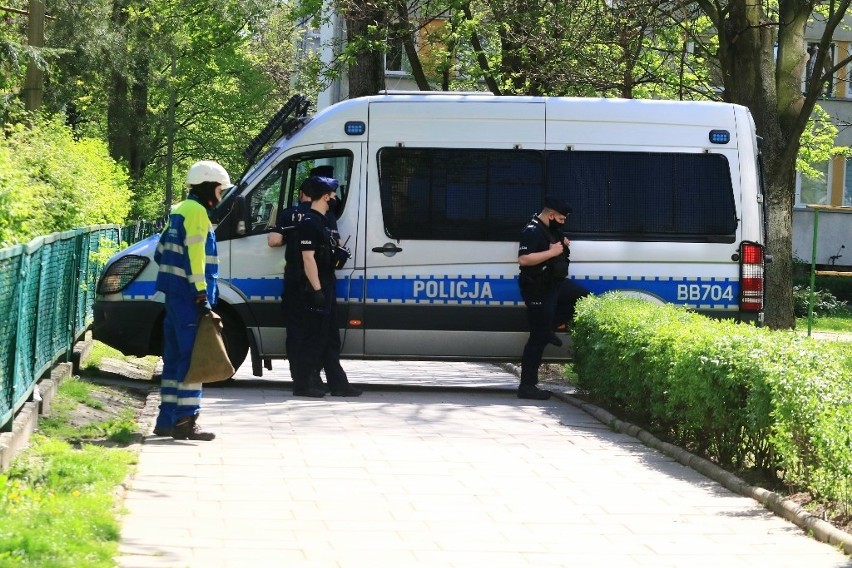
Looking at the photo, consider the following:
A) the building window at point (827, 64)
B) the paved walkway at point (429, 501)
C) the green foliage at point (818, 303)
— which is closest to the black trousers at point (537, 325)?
the paved walkway at point (429, 501)

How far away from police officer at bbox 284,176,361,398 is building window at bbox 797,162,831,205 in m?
34.6

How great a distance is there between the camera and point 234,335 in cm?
1347

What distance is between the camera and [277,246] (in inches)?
521

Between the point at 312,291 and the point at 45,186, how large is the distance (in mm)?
2722

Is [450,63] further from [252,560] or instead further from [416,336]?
[252,560]

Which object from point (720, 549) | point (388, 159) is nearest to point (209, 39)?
point (388, 159)

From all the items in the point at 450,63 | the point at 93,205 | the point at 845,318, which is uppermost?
the point at 450,63

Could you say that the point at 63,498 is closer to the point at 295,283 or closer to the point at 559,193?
the point at 295,283

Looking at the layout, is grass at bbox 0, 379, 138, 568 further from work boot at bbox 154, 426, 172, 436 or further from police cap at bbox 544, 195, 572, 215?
police cap at bbox 544, 195, 572, 215

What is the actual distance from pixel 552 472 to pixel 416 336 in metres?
4.70

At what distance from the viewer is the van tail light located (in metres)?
13.7

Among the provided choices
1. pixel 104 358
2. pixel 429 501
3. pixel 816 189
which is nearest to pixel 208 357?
pixel 429 501

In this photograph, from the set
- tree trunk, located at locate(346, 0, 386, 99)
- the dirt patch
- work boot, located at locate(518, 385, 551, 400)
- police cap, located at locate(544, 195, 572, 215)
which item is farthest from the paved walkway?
tree trunk, located at locate(346, 0, 386, 99)

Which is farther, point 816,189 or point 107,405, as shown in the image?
point 816,189
